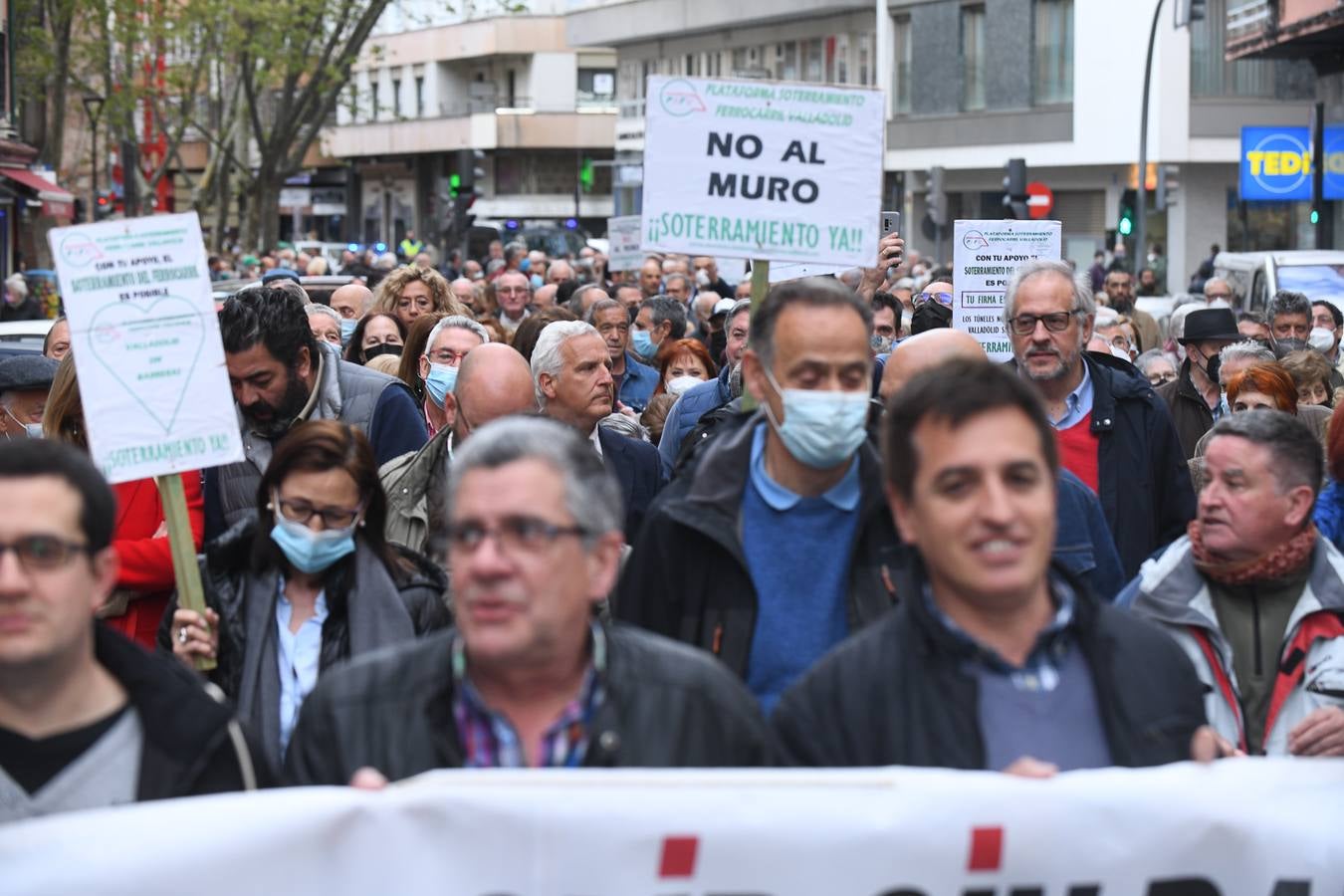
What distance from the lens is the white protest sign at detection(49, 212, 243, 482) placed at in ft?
17.5

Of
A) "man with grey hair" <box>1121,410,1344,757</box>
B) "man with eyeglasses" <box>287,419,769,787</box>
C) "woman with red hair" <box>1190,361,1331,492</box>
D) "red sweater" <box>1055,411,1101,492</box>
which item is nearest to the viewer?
"man with eyeglasses" <box>287,419,769,787</box>

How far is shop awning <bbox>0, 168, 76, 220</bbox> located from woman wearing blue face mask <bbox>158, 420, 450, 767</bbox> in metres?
31.0

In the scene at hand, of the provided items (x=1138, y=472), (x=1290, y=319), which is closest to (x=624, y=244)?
(x=1290, y=319)

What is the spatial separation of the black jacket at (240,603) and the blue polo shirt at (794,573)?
109cm

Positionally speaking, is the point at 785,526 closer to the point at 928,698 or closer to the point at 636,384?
the point at 928,698

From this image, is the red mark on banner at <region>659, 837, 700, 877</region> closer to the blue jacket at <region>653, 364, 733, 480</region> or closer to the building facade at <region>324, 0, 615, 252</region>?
the blue jacket at <region>653, 364, 733, 480</region>

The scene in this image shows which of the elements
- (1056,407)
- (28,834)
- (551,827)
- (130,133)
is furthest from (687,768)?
(130,133)

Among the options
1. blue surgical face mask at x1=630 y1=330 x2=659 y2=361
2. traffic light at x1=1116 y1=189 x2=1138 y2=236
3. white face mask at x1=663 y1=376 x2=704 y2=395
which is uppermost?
traffic light at x1=1116 y1=189 x2=1138 y2=236

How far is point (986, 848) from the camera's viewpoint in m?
3.86

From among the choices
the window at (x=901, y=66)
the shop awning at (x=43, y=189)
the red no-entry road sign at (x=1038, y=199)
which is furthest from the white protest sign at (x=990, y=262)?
the window at (x=901, y=66)

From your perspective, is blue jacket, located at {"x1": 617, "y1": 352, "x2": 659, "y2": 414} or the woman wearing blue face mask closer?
the woman wearing blue face mask

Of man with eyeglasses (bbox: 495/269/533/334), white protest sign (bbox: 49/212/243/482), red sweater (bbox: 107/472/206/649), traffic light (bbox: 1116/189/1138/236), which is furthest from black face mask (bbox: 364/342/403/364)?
traffic light (bbox: 1116/189/1138/236)

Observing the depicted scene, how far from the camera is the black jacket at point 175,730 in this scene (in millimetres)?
3912

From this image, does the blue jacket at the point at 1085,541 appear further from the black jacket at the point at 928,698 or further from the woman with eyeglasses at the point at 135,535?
the woman with eyeglasses at the point at 135,535
